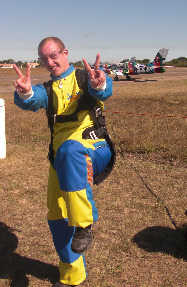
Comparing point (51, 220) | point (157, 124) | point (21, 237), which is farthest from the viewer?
point (157, 124)

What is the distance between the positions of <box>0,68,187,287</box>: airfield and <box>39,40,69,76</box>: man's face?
6.51 ft

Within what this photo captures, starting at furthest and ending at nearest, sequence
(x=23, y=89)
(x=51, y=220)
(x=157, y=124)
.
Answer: (x=157, y=124), (x=51, y=220), (x=23, y=89)

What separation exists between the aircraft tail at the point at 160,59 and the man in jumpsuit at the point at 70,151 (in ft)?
102

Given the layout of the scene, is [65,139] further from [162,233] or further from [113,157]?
[162,233]

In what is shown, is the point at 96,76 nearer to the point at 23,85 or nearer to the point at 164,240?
the point at 23,85

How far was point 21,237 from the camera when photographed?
3.84 metres

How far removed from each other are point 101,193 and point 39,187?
1.06 meters

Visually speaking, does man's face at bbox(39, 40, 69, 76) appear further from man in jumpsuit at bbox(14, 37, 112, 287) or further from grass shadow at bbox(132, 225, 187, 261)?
grass shadow at bbox(132, 225, 187, 261)

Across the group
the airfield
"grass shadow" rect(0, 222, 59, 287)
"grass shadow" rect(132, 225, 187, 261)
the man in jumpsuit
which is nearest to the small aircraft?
the airfield

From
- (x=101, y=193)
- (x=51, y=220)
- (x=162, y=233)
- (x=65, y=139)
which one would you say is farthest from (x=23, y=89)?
(x=101, y=193)

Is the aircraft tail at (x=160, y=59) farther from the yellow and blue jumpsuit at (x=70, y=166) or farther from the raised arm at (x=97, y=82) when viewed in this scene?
the raised arm at (x=97, y=82)

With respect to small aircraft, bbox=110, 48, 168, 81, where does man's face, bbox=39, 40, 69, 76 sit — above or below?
above

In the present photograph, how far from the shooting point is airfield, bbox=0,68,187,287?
318 centimetres


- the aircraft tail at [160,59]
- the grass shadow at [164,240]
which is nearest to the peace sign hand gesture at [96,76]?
the grass shadow at [164,240]
